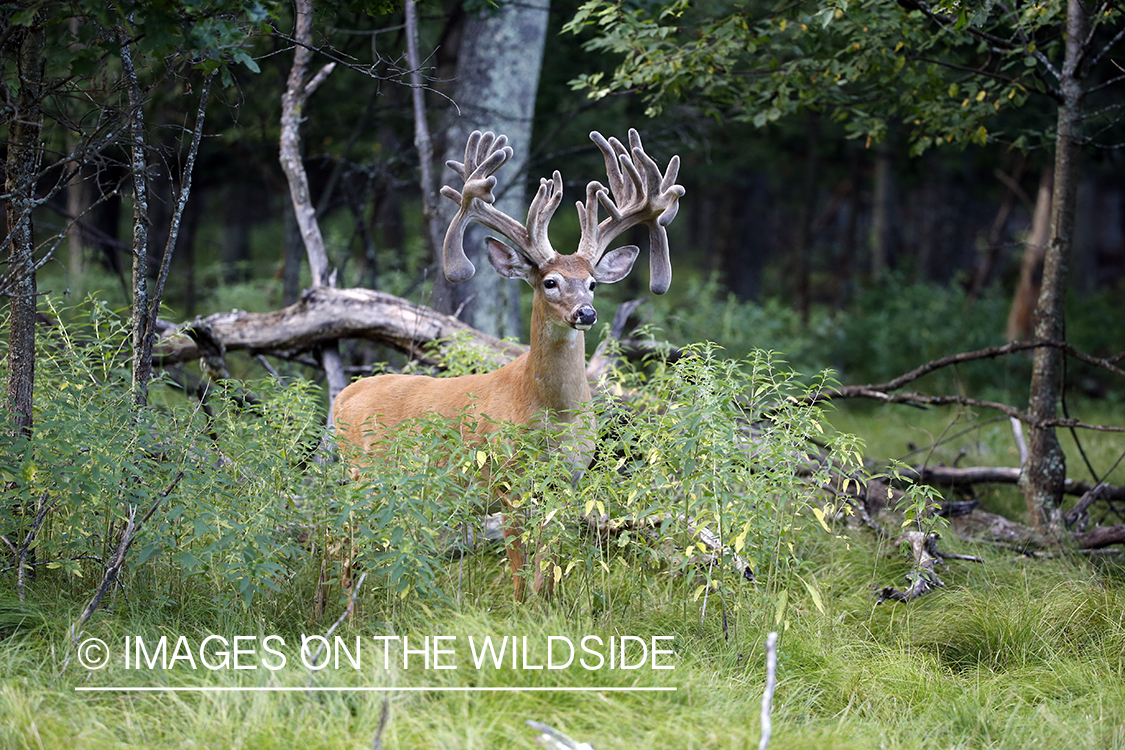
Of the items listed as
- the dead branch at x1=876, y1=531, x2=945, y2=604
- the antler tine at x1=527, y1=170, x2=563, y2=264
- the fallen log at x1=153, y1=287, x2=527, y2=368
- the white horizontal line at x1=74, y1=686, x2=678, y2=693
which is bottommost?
the white horizontal line at x1=74, y1=686, x2=678, y2=693

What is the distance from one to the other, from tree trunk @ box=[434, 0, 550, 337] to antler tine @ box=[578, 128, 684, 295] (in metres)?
3.70

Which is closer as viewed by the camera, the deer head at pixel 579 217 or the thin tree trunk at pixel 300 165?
the deer head at pixel 579 217

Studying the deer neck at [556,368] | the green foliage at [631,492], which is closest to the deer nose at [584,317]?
the deer neck at [556,368]

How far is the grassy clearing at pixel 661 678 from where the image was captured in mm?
3141

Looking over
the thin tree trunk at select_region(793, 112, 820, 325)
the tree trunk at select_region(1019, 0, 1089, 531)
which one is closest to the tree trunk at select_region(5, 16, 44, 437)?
the tree trunk at select_region(1019, 0, 1089, 531)

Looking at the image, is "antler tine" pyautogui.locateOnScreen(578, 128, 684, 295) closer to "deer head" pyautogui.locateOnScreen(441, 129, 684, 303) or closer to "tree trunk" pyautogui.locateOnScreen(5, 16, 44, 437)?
"deer head" pyautogui.locateOnScreen(441, 129, 684, 303)

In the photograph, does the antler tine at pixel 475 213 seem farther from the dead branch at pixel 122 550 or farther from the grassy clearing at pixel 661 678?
the dead branch at pixel 122 550

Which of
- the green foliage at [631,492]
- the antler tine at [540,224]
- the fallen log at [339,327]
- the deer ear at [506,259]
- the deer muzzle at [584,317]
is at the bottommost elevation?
the green foliage at [631,492]

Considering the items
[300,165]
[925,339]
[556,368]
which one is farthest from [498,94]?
[925,339]

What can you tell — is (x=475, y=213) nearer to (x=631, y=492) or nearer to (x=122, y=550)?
(x=631, y=492)

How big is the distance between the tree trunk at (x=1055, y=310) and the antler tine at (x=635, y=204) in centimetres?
252

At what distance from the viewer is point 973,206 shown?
86.7 feet

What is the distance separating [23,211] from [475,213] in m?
1.97

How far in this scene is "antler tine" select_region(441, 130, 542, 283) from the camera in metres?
4.71
